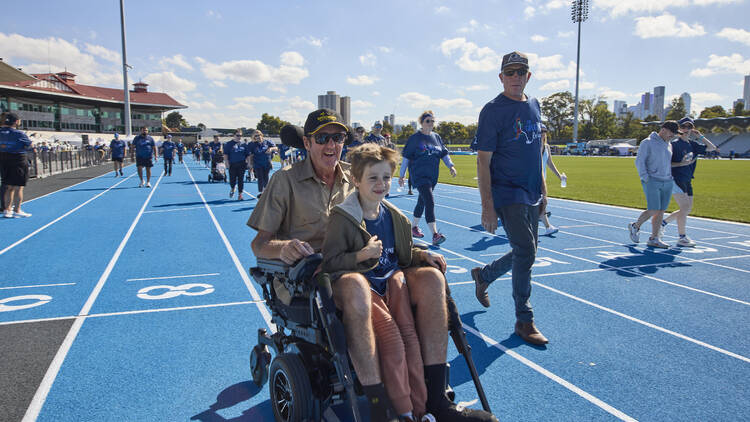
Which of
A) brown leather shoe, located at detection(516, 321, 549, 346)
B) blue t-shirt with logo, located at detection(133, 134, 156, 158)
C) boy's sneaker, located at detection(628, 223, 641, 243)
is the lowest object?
brown leather shoe, located at detection(516, 321, 549, 346)

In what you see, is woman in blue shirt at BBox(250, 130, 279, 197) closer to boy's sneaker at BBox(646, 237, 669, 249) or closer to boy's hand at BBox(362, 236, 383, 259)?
boy's sneaker at BBox(646, 237, 669, 249)

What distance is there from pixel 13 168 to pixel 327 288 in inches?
438

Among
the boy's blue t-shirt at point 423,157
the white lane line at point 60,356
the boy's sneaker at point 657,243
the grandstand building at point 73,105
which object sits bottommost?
the white lane line at point 60,356

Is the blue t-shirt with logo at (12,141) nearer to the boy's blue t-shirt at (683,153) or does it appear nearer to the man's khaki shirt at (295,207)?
the man's khaki shirt at (295,207)

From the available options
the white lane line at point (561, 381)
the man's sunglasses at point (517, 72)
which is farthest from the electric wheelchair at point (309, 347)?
the man's sunglasses at point (517, 72)

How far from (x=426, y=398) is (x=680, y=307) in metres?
3.84

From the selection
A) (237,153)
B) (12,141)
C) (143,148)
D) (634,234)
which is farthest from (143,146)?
(634,234)

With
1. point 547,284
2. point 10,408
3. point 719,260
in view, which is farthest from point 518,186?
point 719,260

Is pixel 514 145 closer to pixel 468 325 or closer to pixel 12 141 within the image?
pixel 468 325

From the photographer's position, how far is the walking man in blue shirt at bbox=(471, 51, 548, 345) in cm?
396

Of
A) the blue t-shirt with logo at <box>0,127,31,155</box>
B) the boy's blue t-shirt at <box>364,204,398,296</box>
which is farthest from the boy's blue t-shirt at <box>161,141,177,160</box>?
the boy's blue t-shirt at <box>364,204,398,296</box>

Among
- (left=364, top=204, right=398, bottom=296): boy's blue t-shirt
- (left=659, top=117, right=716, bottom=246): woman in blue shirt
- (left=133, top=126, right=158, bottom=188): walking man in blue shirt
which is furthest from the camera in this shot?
(left=133, top=126, right=158, bottom=188): walking man in blue shirt

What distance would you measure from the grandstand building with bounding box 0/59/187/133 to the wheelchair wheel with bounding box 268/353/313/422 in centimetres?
7006

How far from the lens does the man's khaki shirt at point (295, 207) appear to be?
2891 millimetres
